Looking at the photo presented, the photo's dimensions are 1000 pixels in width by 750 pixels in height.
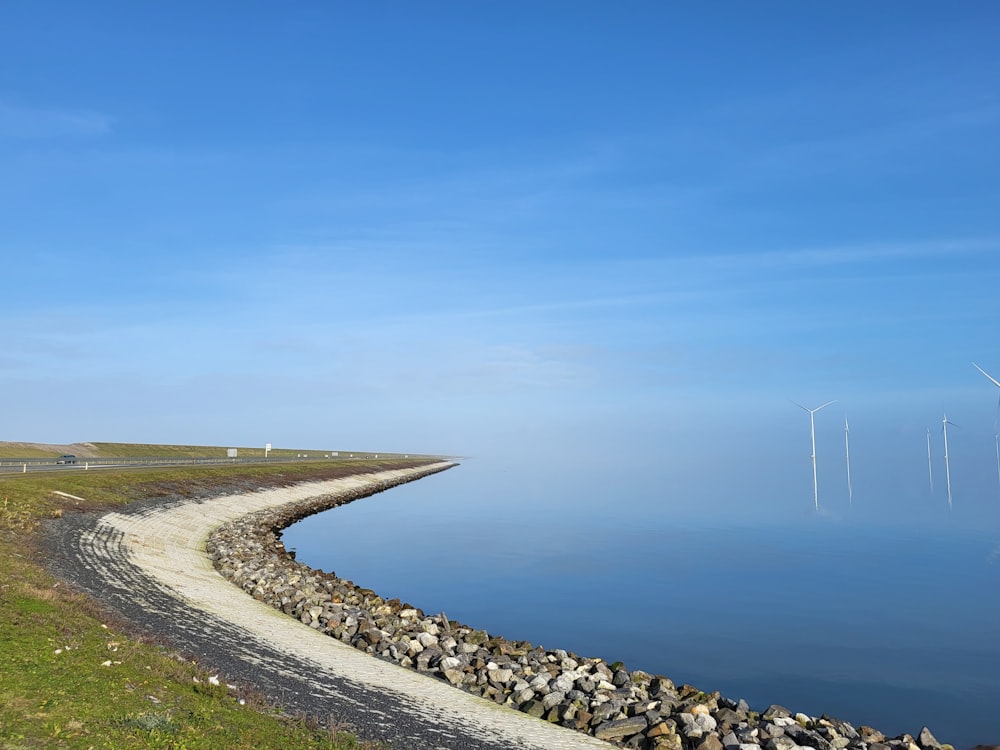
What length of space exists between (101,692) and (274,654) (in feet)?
28.3

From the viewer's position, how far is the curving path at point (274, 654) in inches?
706

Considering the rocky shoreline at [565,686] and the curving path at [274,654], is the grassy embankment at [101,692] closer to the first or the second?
the curving path at [274,654]

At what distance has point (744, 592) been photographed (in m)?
47.7

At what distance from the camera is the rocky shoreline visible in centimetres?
1966

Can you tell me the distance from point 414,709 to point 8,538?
24333 mm

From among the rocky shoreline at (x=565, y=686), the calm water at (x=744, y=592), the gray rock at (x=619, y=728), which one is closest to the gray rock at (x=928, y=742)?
the rocky shoreline at (x=565, y=686)

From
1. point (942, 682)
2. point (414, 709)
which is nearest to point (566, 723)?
point (414, 709)

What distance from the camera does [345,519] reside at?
92.0 metres

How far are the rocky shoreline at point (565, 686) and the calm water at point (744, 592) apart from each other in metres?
5.67

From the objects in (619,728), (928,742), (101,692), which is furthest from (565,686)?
(101,692)

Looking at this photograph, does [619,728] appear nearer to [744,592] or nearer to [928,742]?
[928,742]

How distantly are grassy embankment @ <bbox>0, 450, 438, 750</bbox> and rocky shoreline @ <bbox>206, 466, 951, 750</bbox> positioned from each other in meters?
8.19

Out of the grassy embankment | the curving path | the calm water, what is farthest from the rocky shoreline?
the grassy embankment

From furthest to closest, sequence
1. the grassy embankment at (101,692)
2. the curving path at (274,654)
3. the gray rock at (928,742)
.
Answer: the gray rock at (928,742) < the curving path at (274,654) < the grassy embankment at (101,692)
